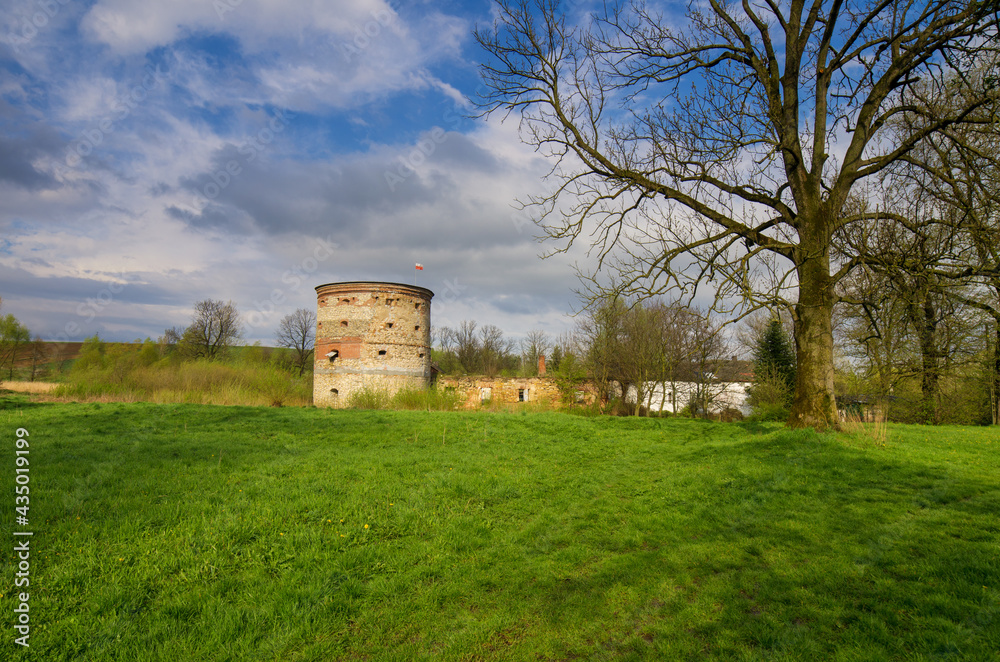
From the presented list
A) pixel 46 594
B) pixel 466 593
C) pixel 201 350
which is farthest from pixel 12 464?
pixel 201 350

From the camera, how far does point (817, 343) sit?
29.7ft

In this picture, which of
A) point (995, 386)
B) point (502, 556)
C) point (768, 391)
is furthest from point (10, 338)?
point (995, 386)

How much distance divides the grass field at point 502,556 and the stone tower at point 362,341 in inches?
730

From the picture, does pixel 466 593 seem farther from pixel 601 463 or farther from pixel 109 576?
pixel 601 463

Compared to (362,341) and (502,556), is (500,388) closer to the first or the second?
(362,341)

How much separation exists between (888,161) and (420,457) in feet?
33.3

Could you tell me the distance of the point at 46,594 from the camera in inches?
135

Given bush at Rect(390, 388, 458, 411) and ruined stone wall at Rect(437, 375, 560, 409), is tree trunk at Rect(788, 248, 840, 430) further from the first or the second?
ruined stone wall at Rect(437, 375, 560, 409)

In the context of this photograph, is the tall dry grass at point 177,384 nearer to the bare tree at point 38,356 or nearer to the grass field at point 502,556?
the grass field at point 502,556

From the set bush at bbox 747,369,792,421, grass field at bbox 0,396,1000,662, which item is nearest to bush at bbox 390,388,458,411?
bush at bbox 747,369,792,421

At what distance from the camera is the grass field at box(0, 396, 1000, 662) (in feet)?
10.2

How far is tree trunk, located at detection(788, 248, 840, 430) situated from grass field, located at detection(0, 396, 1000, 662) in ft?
4.10

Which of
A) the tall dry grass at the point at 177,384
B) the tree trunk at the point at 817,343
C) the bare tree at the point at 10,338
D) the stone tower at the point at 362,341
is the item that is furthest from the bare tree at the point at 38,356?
the tree trunk at the point at 817,343

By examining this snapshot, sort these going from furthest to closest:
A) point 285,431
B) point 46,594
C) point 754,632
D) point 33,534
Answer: point 285,431 < point 33,534 < point 46,594 < point 754,632
